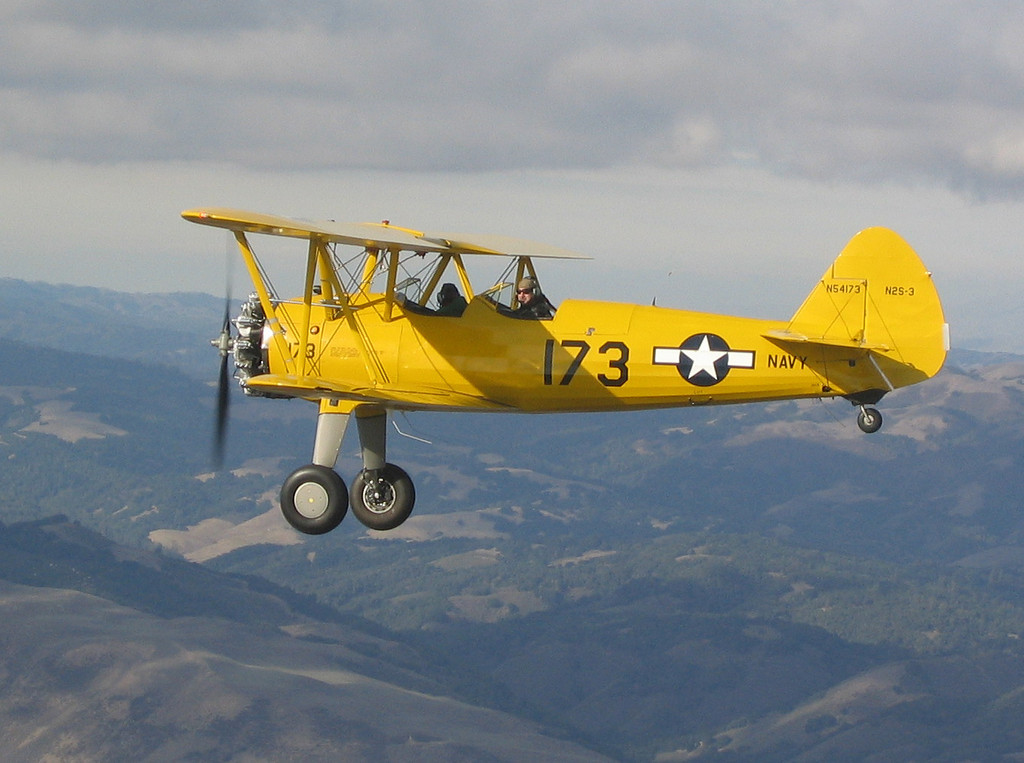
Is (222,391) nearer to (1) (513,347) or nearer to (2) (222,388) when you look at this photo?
(2) (222,388)

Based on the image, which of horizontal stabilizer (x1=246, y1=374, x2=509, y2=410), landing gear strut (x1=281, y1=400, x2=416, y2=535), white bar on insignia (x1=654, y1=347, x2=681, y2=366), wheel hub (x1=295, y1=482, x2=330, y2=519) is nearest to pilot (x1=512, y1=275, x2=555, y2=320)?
horizontal stabilizer (x1=246, y1=374, x2=509, y2=410)

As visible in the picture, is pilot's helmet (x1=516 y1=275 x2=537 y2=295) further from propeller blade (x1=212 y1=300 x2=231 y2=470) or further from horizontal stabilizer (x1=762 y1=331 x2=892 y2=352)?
propeller blade (x1=212 y1=300 x2=231 y2=470)

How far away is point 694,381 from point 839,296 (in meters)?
2.49

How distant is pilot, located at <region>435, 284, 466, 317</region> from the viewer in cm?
2331

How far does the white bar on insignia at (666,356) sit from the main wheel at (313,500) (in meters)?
5.08

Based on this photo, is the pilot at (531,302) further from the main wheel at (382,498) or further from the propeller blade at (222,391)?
the propeller blade at (222,391)

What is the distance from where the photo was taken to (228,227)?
21250 mm

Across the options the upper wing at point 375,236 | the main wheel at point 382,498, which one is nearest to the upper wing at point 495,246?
the upper wing at point 375,236

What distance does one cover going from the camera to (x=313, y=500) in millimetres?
22828

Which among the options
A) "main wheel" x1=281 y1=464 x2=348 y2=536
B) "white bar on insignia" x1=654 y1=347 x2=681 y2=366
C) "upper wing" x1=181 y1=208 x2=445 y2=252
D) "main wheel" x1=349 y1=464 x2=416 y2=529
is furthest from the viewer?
"main wheel" x1=349 y1=464 x2=416 y2=529

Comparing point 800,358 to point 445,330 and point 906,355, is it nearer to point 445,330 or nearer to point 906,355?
point 906,355

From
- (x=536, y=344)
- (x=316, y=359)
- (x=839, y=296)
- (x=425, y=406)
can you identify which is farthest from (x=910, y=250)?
(x=316, y=359)

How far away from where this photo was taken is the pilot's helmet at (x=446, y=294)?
23.5 m

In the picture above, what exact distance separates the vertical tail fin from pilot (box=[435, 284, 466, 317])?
4.82m
